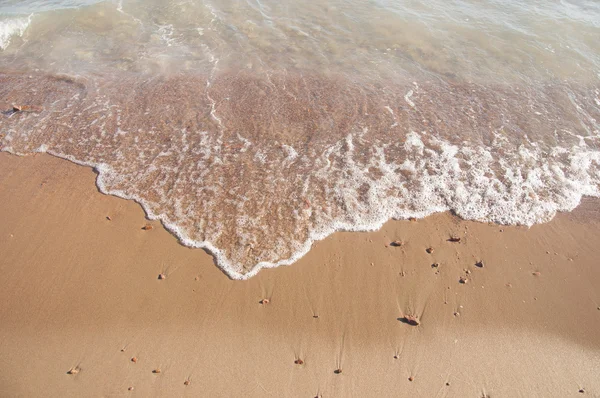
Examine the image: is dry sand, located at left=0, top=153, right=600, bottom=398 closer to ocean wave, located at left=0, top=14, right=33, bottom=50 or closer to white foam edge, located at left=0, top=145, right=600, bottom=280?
white foam edge, located at left=0, top=145, right=600, bottom=280

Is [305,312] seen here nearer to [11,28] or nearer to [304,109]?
[304,109]

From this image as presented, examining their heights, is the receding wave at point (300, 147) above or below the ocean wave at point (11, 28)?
above

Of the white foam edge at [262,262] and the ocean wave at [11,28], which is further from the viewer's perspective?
the ocean wave at [11,28]

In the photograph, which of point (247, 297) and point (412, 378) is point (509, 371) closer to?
point (412, 378)

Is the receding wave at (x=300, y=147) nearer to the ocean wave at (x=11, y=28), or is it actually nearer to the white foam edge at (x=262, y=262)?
the white foam edge at (x=262, y=262)

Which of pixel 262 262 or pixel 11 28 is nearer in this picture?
pixel 262 262

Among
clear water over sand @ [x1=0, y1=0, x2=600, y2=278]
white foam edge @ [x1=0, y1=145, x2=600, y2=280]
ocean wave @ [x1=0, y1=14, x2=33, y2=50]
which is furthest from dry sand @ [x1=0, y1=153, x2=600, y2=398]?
ocean wave @ [x1=0, y1=14, x2=33, y2=50]

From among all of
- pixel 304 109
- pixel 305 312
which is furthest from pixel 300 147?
pixel 305 312

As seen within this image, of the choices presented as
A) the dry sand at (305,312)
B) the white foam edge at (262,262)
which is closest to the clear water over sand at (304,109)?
the white foam edge at (262,262)
